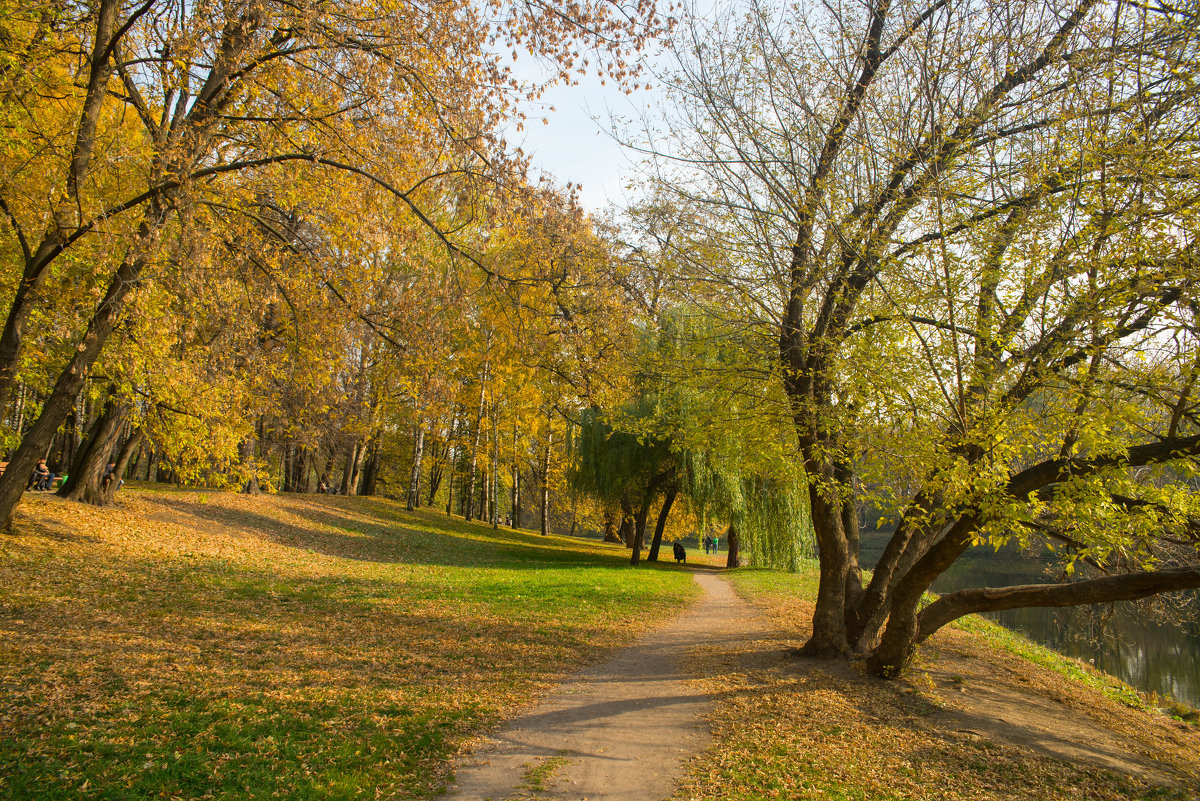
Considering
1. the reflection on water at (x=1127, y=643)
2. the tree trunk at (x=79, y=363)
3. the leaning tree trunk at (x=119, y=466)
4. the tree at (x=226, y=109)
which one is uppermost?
the tree at (x=226, y=109)

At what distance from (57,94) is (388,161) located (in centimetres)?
466

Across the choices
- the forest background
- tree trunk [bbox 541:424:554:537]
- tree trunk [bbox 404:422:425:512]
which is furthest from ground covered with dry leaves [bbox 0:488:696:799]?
tree trunk [bbox 541:424:554:537]

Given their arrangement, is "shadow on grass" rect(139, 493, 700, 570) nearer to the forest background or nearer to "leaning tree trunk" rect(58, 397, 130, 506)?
"leaning tree trunk" rect(58, 397, 130, 506)

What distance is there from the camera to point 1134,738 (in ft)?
23.5

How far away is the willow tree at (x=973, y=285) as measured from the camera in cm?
525

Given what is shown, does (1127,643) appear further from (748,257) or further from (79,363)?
(79,363)

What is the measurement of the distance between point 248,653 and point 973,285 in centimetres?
834

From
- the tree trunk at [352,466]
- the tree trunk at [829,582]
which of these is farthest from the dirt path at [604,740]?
the tree trunk at [352,466]

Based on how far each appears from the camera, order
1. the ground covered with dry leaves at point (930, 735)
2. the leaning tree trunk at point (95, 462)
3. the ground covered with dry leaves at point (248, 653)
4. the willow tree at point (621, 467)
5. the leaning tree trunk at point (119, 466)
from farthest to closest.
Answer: the willow tree at point (621, 467) < the leaning tree trunk at point (119, 466) < the leaning tree trunk at point (95, 462) < the ground covered with dry leaves at point (930, 735) < the ground covered with dry leaves at point (248, 653)

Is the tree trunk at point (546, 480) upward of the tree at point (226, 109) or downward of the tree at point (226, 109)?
downward

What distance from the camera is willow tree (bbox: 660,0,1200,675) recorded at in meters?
5.25

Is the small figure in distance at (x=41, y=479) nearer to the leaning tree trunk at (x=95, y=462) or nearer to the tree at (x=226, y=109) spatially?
the leaning tree trunk at (x=95, y=462)

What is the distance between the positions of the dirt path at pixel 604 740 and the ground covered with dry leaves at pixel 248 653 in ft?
1.15

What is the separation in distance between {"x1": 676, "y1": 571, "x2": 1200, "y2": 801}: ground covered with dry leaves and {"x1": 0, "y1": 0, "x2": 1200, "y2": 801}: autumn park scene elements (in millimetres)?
64
